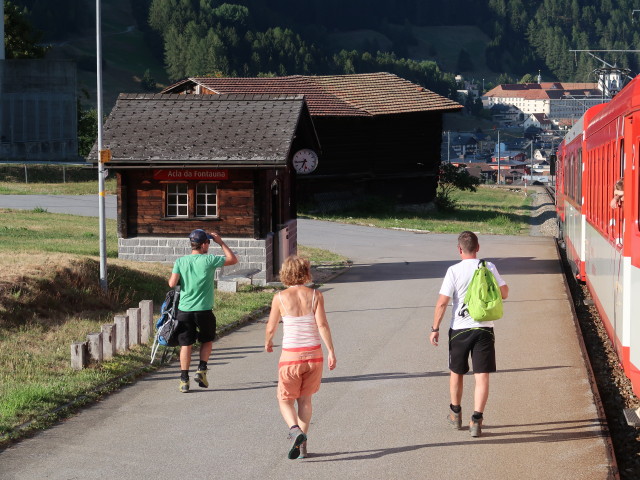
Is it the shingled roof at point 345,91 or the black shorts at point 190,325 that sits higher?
the shingled roof at point 345,91

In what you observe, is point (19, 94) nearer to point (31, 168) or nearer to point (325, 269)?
point (31, 168)

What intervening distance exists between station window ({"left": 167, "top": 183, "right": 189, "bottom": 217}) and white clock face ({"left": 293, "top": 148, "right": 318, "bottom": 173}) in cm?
332

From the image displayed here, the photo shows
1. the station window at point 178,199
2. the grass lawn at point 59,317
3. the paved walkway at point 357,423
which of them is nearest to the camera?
the paved walkway at point 357,423

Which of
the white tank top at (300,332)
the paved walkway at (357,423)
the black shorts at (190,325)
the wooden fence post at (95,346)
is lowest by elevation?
the paved walkway at (357,423)

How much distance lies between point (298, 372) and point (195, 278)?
2867mm

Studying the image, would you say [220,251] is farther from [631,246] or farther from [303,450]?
[303,450]

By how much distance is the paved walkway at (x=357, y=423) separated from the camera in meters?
8.28

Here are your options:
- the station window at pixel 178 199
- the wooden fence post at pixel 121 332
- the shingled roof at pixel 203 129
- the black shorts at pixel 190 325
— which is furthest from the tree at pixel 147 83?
the black shorts at pixel 190 325

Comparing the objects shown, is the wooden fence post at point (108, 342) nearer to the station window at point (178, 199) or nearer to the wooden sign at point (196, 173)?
the wooden sign at point (196, 173)

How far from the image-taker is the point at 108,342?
41.6 ft

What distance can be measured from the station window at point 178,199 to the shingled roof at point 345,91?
80.4ft

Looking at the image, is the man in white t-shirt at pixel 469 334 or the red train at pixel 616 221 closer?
the man in white t-shirt at pixel 469 334

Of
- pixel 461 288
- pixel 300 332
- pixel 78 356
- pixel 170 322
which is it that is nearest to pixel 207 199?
pixel 78 356

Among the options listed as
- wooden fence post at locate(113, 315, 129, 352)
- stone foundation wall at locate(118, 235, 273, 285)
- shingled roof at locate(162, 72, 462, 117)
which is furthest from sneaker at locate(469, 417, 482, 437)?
shingled roof at locate(162, 72, 462, 117)
